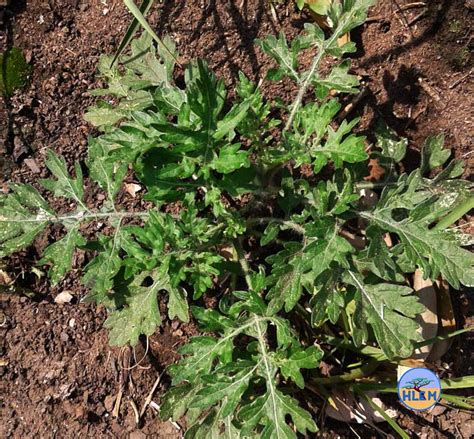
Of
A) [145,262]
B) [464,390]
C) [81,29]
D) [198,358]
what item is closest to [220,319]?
Result: [198,358]

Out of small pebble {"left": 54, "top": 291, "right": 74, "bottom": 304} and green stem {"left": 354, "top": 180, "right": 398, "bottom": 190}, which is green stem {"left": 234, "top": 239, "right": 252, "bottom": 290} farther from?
small pebble {"left": 54, "top": 291, "right": 74, "bottom": 304}

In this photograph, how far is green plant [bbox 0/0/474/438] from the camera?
202 cm

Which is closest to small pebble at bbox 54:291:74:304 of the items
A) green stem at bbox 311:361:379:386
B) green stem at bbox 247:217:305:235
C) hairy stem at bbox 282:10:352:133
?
green stem at bbox 247:217:305:235

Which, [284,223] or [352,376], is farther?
[352,376]

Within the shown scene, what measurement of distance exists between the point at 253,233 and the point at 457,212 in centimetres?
87

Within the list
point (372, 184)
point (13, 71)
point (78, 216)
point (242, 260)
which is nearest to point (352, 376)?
point (242, 260)

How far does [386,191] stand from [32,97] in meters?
2.03

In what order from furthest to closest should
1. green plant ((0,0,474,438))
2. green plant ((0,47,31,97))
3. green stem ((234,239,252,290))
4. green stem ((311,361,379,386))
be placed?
green plant ((0,47,31,97)) → green stem ((311,361,379,386)) → green stem ((234,239,252,290)) → green plant ((0,0,474,438))

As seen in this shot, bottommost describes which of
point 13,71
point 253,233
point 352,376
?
point 352,376

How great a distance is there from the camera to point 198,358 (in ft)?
7.07

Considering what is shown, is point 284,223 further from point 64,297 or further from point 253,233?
point 64,297

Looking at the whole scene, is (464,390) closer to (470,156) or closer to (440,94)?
(470,156)

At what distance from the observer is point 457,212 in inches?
88.1

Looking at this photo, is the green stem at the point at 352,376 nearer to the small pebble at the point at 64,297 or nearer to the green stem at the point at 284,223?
the green stem at the point at 284,223
